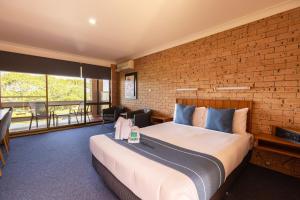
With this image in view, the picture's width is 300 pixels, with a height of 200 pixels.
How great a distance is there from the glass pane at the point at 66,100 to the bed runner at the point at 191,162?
4.32 meters

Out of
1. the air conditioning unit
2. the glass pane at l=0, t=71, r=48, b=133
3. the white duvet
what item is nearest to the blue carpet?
the white duvet

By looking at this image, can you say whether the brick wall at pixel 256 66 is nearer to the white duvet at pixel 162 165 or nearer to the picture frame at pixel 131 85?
the white duvet at pixel 162 165

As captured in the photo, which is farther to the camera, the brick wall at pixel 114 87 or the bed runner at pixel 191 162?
the brick wall at pixel 114 87

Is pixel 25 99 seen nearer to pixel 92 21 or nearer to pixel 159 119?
pixel 92 21

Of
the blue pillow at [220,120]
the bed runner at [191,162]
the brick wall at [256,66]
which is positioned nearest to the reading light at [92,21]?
the brick wall at [256,66]


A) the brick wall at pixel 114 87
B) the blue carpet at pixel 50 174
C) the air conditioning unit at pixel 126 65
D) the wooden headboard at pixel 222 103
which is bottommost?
the blue carpet at pixel 50 174

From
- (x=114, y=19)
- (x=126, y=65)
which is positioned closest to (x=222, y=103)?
(x=114, y=19)

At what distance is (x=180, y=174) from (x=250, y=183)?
1.57 m

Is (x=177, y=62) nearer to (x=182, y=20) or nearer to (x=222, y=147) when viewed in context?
(x=182, y=20)

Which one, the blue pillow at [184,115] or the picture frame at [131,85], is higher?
the picture frame at [131,85]

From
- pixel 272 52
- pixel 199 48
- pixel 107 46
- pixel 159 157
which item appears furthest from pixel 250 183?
pixel 107 46

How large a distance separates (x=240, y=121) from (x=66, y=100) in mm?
5823

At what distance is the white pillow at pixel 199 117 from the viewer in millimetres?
2874

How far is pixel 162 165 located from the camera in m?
1.29
